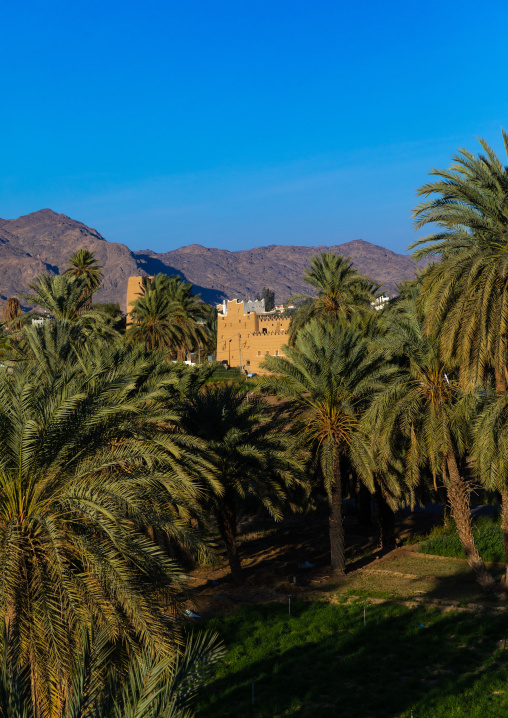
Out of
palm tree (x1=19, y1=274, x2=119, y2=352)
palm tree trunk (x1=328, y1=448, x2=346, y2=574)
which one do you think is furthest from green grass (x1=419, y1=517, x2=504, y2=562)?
palm tree (x1=19, y1=274, x2=119, y2=352)

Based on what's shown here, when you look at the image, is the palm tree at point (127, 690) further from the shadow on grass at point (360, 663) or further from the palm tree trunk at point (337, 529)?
the palm tree trunk at point (337, 529)

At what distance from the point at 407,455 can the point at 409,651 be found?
650 centimetres

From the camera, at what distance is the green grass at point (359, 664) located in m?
12.1

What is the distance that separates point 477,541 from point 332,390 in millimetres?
7725

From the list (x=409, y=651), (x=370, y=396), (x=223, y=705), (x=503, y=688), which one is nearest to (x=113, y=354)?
(x=370, y=396)

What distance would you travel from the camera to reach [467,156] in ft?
53.5

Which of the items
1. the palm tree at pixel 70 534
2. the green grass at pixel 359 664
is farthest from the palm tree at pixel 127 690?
the green grass at pixel 359 664

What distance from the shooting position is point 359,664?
13.8 m

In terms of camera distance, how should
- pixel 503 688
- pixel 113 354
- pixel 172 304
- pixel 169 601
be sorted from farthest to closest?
pixel 172 304 < pixel 113 354 < pixel 503 688 < pixel 169 601

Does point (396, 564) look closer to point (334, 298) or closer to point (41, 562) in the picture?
point (41, 562)

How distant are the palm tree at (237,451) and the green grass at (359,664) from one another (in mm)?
3523

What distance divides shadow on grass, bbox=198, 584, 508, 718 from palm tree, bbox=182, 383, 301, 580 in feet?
11.5

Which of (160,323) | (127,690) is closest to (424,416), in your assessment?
(127,690)

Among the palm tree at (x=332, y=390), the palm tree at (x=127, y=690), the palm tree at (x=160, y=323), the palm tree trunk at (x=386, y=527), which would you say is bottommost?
the palm tree trunk at (x=386, y=527)
